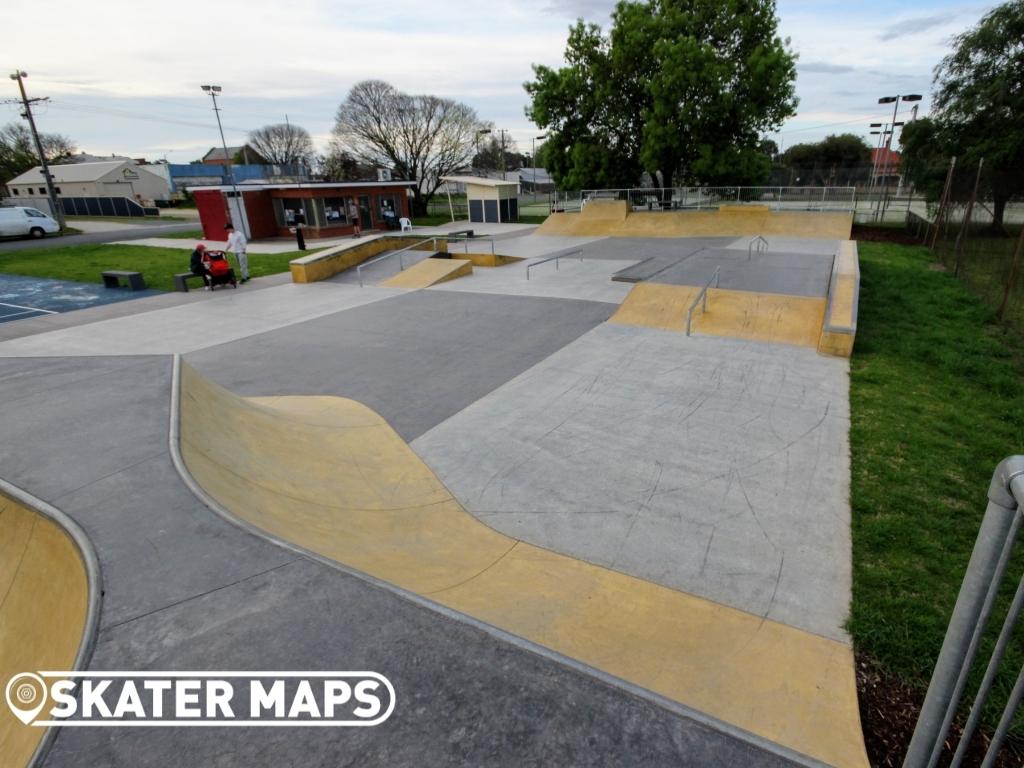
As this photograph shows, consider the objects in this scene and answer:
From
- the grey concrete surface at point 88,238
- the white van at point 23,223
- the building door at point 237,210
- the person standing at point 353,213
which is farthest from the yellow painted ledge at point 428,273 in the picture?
the white van at point 23,223

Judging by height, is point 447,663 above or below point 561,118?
below

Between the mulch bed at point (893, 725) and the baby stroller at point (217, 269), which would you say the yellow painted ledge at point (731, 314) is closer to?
the mulch bed at point (893, 725)

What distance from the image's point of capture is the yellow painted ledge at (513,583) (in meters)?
2.95

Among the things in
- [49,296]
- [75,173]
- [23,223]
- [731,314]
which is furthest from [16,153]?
[731,314]

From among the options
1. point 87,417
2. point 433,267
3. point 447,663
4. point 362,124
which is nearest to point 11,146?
point 362,124

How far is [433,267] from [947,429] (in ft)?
45.0

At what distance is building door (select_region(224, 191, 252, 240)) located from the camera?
2705 centimetres

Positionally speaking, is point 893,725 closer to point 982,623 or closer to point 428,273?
point 982,623

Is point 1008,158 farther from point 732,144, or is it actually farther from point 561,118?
point 561,118

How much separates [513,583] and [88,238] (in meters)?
37.5

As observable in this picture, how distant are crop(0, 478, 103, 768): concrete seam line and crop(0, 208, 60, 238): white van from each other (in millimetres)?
35812

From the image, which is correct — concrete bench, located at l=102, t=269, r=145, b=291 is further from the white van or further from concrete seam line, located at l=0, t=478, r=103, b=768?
the white van

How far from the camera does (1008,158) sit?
782 inches

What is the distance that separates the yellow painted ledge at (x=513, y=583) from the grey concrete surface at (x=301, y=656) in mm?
581
